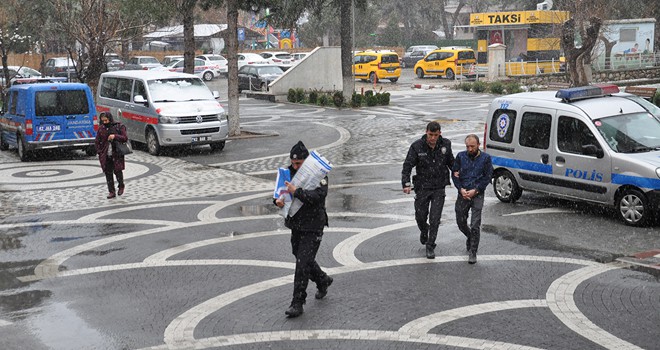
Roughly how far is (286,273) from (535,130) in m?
5.57

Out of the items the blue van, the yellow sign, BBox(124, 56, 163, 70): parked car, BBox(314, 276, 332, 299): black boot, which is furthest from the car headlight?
BBox(124, 56, 163, 70): parked car

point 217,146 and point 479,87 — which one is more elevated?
point 479,87

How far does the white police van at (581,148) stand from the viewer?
12.3m

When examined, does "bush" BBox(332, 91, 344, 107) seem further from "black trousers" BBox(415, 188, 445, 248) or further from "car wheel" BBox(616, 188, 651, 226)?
"black trousers" BBox(415, 188, 445, 248)

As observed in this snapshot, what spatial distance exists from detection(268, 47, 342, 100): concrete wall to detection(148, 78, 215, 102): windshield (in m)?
15.8

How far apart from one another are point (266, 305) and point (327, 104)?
26188mm

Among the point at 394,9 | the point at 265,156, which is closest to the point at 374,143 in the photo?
the point at 265,156

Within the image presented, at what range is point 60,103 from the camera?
809 inches

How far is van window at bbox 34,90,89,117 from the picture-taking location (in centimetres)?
2041

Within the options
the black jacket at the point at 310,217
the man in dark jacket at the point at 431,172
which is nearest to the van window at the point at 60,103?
the man in dark jacket at the point at 431,172

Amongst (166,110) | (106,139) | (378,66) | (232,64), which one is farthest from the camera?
(378,66)

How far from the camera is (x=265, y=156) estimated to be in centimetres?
2097

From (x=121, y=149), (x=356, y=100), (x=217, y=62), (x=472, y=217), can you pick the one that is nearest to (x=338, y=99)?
(x=356, y=100)

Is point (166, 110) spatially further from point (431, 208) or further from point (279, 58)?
point (279, 58)
